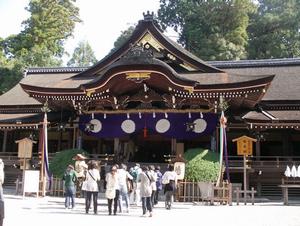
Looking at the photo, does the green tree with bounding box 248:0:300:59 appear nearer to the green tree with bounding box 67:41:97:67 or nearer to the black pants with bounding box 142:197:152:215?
the green tree with bounding box 67:41:97:67

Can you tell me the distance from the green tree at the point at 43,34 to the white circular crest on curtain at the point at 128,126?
23337 mm

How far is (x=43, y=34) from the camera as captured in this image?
4356 cm

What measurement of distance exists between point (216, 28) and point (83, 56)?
2930 cm

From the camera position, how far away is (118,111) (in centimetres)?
1894

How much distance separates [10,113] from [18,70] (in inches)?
625

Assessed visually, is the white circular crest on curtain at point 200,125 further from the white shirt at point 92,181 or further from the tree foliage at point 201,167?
the white shirt at point 92,181

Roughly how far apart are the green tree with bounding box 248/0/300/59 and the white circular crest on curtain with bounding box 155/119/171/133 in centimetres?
2776

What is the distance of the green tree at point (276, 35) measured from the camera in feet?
142

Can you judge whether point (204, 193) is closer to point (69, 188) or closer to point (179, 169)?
point (179, 169)

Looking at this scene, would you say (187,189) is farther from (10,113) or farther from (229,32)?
(229,32)

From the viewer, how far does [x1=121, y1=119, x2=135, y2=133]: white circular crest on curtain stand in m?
18.8

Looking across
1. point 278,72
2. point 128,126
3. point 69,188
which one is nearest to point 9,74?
point 128,126

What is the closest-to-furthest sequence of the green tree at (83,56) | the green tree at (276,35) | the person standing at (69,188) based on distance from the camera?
the person standing at (69,188) < the green tree at (276,35) < the green tree at (83,56)

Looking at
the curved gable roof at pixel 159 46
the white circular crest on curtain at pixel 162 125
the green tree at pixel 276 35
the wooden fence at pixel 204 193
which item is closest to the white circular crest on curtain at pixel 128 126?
the white circular crest on curtain at pixel 162 125
